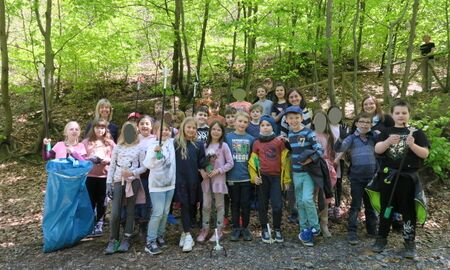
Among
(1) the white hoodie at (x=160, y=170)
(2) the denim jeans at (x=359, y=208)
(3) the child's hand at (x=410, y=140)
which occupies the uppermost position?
(3) the child's hand at (x=410, y=140)

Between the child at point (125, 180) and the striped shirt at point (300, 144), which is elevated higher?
the striped shirt at point (300, 144)

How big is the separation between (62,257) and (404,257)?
13.0 feet

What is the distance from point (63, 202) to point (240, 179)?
7.23ft

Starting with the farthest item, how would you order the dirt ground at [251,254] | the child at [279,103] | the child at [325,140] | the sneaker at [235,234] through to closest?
1. the child at [279,103]
2. the child at [325,140]
3. the sneaker at [235,234]
4. the dirt ground at [251,254]

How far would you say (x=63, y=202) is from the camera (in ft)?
14.3

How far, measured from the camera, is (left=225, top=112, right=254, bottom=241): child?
458cm

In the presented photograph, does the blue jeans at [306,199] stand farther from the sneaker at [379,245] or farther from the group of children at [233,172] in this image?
the sneaker at [379,245]

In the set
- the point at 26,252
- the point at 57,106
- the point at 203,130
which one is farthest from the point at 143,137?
the point at 57,106

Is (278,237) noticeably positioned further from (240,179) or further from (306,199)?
(240,179)

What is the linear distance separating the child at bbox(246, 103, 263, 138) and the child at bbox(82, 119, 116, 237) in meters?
1.96

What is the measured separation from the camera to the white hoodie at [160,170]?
4254 millimetres

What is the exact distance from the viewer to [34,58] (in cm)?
A: 1041

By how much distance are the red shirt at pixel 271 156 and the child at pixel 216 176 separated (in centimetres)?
40

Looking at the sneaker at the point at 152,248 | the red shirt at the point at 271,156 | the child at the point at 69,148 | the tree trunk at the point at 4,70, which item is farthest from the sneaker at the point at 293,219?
the tree trunk at the point at 4,70
